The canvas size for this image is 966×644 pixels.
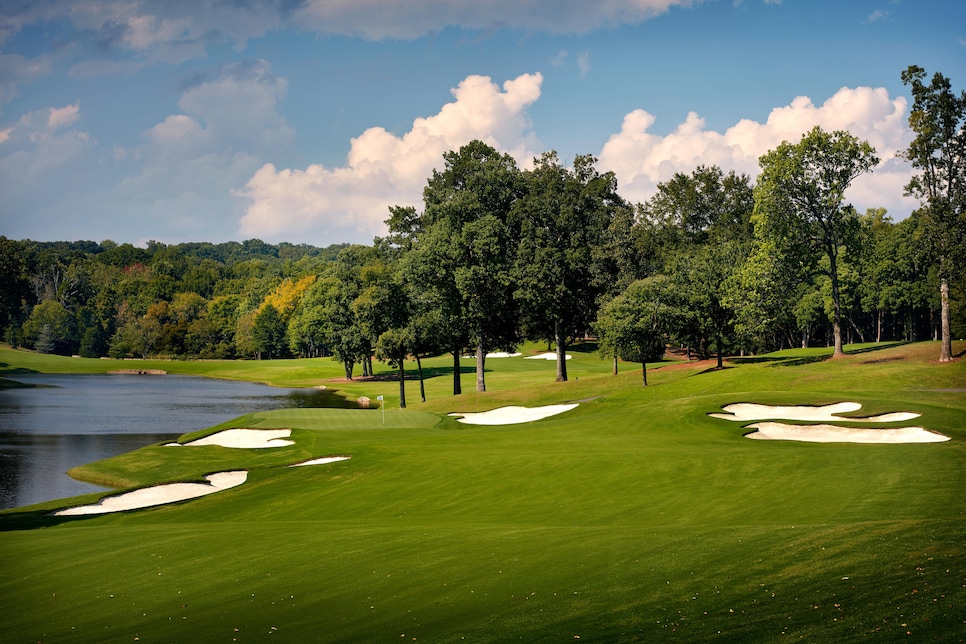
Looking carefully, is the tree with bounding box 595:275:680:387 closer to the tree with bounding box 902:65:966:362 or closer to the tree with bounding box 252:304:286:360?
the tree with bounding box 902:65:966:362

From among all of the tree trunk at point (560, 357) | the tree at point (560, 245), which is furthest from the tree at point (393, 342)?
the tree trunk at point (560, 357)

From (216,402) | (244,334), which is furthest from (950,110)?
(244,334)

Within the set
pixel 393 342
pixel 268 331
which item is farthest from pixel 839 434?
pixel 268 331

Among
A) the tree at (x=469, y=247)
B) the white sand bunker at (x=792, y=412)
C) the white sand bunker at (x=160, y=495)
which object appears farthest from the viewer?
the tree at (x=469, y=247)

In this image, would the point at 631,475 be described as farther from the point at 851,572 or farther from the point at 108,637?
the point at 108,637

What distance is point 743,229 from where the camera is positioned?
7956 centimetres

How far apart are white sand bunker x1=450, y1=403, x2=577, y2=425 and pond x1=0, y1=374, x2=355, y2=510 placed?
19724 mm

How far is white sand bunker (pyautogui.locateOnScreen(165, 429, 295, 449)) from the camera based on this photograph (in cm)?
3953

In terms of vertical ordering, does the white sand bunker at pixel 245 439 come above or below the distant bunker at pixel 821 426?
below

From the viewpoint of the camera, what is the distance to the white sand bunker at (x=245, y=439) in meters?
39.5

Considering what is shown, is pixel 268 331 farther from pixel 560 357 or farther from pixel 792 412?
pixel 792 412

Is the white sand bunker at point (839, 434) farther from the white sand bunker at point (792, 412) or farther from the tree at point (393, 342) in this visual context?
the tree at point (393, 342)

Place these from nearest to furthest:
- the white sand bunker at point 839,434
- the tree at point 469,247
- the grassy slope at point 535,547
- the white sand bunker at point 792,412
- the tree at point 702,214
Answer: the grassy slope at point 535,547 → the white sand bunker at point 839,434 → the white sand bunker at point 792,412 → the tree at point 469,247 → the tree at point 702,214

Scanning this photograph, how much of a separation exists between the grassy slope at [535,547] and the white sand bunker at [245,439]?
5732mm
